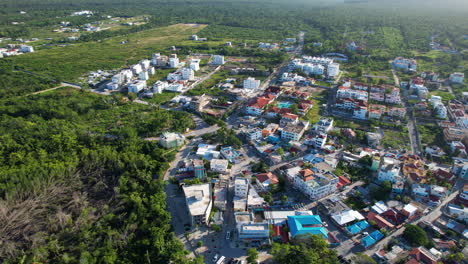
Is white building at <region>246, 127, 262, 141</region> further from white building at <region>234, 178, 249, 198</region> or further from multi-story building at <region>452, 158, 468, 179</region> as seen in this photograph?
multi-story building at <region>452, 158, 468, 179</region>

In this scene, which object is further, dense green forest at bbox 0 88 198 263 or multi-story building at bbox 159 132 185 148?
multi-story building at bbox 159 132 185 148

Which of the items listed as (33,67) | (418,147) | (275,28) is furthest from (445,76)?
(33,67)

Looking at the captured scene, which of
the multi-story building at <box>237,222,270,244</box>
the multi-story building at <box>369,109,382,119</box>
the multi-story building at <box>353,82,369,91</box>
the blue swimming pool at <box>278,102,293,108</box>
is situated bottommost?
the multi-story building at <box>237,222,270,244</box>

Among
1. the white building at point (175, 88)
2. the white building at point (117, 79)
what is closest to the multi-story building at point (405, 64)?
the white building at point (175, 88)

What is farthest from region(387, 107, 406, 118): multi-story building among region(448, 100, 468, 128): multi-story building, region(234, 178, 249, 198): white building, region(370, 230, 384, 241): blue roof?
region(234, 178, 249, 198): white building

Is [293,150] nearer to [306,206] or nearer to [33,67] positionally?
[306,206]

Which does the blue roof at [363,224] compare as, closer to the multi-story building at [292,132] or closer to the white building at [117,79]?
the multi-story building at [292,132]

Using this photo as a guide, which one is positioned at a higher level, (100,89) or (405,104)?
(405,104)
